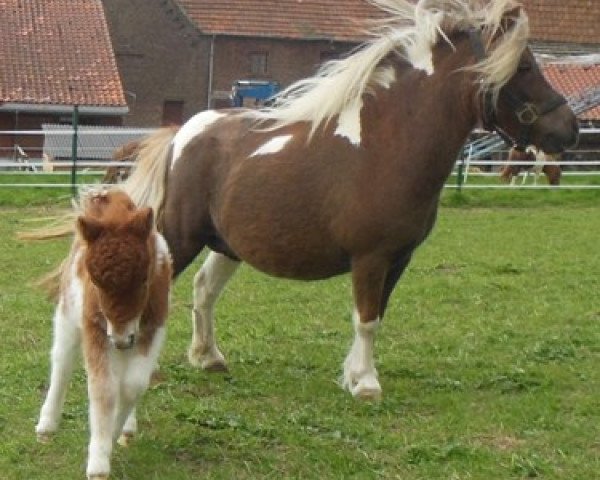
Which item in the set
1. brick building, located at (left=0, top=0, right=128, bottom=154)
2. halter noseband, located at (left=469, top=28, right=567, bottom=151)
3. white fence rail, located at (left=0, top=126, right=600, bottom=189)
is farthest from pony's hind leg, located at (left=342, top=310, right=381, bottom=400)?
brick building, located at (left=0, top=0, right=128, bottom=154)

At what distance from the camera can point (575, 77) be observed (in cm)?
3603

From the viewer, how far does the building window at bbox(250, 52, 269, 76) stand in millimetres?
44219

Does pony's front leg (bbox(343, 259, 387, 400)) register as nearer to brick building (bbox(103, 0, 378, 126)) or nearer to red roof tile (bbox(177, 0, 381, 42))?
brick building (bbox(103, 0, 378, 126))

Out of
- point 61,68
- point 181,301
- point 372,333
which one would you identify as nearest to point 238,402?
point 372,333

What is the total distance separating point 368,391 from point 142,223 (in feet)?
7.65

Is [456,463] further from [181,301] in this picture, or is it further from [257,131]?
[181,301]

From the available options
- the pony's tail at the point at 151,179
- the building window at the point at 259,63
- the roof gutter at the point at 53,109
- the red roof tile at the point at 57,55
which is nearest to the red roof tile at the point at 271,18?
the building window at the point at 259,63

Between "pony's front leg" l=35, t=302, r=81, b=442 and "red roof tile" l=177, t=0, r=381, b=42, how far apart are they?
1519 inches

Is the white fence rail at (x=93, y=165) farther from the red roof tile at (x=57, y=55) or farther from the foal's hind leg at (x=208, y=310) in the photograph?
the red roof tile at (x=57, y=55)

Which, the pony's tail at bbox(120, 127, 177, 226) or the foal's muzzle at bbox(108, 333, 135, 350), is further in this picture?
the pony's tail at bbox(120, 127, 177, 226)

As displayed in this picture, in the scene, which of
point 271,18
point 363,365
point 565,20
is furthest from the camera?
point 271,18

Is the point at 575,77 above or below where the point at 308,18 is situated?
above

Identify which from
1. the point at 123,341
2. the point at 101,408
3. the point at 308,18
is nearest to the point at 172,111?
the point at 308,18

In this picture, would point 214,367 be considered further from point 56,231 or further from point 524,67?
point 524,67
